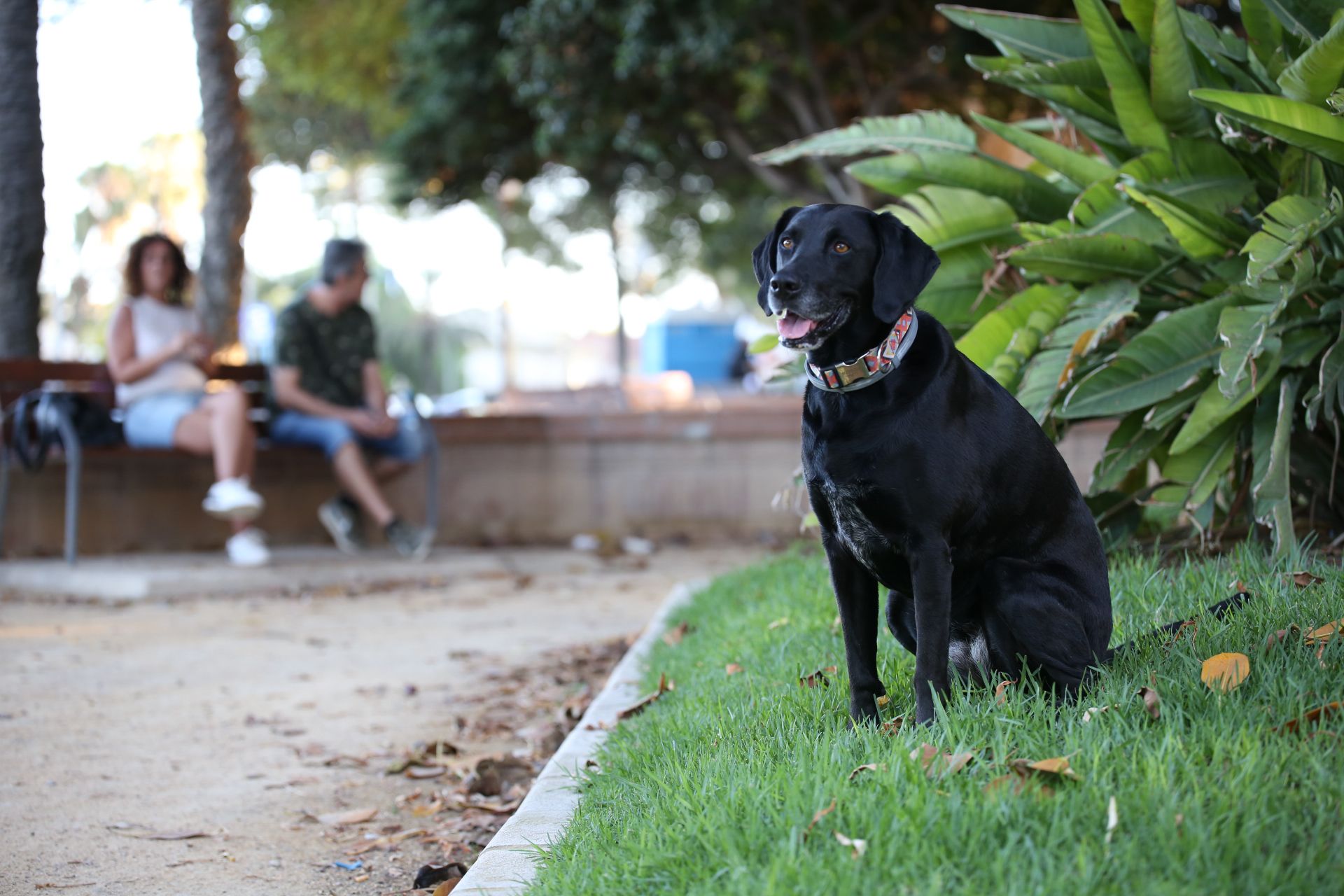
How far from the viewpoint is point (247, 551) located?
25.7ft

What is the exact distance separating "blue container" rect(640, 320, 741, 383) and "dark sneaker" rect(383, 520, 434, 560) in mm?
32004

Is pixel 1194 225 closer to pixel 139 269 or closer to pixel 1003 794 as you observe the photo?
pixel 1003 794

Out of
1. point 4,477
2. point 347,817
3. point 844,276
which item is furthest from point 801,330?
point 4,477

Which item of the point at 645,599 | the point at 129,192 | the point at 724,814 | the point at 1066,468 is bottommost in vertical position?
the point at 645,599

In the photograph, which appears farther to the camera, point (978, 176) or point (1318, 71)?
point (978, 176)

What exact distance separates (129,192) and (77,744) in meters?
68.2

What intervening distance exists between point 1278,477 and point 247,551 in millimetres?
5986

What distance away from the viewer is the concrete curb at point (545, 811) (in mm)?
2654

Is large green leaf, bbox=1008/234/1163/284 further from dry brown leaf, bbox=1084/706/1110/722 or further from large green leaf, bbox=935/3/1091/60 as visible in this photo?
dry brown leaf, bbox=1084/706/1110/722

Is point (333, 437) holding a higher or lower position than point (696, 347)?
lower

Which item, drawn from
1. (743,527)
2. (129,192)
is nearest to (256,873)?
(743,527)

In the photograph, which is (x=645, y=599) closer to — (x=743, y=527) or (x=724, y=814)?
(x=743, y=527)

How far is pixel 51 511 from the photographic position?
8.51 meters

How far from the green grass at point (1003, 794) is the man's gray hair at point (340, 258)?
5772mm
